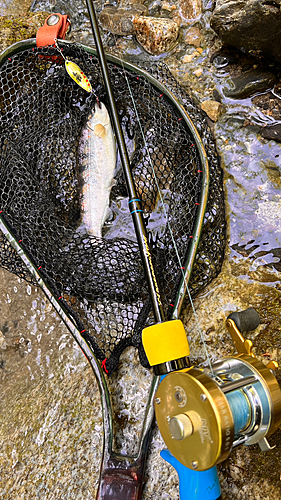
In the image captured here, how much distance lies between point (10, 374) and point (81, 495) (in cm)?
96

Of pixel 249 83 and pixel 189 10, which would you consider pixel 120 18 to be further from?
pixel 249 83

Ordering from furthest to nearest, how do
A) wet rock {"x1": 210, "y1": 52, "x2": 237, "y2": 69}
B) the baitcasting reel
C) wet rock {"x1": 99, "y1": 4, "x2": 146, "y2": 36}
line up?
wet rock {"x1": 99, "y1": 4, "x2": 146, "y2": 36}
wet rock {"x1": 210, "y1": 52, "x2": 237, "y2": 69}
the baitcasting reel

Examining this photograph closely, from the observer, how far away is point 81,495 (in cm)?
207

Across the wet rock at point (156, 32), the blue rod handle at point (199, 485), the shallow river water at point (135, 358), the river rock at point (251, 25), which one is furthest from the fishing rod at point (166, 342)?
the wet rock at point (156, 32)

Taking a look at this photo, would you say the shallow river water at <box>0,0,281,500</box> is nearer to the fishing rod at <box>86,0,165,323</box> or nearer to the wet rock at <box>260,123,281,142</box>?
the wet rock at <box>260,123,281,142</box>

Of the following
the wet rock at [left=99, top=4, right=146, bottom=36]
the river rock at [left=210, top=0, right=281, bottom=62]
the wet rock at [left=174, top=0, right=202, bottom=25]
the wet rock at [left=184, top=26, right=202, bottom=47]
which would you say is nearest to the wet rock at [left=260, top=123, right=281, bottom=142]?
the river rock at [left=210, top=0, right=281, bottom=62]

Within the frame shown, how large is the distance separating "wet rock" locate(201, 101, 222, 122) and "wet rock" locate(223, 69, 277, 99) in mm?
124

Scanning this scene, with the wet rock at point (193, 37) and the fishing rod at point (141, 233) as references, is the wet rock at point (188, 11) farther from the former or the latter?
the fishing rod at point (141, 233)

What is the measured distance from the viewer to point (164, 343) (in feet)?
5.46

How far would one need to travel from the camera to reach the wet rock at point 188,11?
122 inches

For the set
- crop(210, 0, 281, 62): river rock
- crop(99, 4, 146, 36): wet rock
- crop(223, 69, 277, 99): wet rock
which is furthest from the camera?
crop(99, 4, 146, 36): wet rock

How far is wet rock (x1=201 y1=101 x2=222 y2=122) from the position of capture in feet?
9.16

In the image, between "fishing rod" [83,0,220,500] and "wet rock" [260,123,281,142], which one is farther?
"wet rock" [260,123,281,142]

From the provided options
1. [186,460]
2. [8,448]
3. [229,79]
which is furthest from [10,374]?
[229,79]
